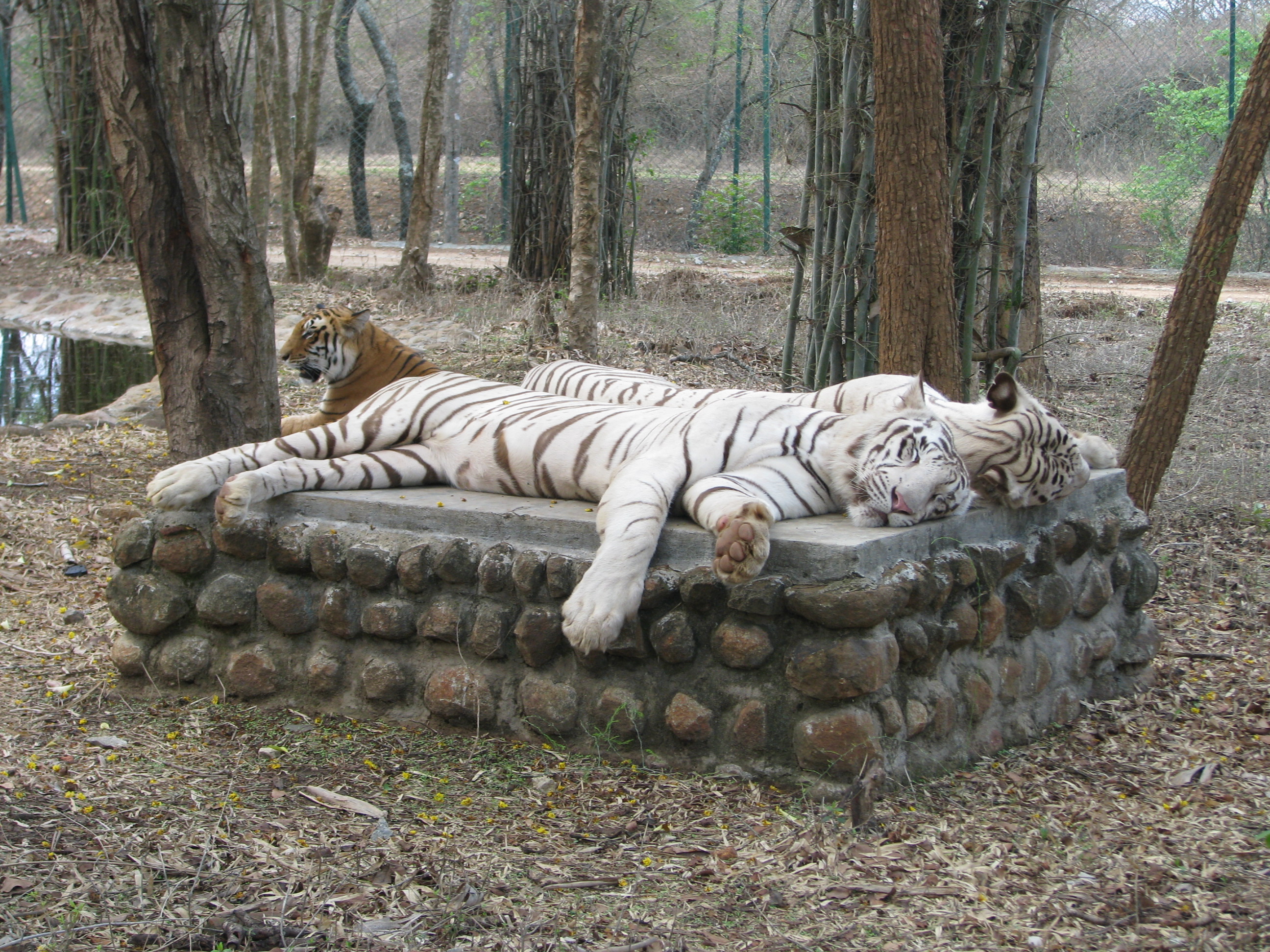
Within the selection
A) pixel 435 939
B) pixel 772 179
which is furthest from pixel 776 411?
pixel 772 179

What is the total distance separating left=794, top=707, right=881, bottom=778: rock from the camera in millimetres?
2807

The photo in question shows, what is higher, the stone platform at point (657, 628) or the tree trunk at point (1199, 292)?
the tree trunk at point (1199, 292)

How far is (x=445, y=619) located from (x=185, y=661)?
0.94 meters

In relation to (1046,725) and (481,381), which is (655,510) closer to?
(481,381)

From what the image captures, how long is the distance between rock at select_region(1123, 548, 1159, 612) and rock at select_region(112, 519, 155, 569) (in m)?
3.38

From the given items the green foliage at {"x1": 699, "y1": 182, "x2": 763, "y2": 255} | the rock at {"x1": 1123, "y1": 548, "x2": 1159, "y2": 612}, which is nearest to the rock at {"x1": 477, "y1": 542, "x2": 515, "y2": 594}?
the rock at {"x1": 1123, "y1": 548, "x2": 1159, "y2": 612}

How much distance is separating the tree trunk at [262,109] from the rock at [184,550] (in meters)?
7.66

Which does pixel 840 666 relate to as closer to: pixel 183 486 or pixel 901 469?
pixel 901 469

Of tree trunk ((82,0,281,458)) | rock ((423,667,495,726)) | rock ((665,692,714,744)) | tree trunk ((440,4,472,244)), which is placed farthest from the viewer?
tree trunk ((440,4,472,244))

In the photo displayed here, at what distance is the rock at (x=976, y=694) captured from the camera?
3.24 meters

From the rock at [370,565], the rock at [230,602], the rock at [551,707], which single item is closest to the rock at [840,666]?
the rock at [551,707]

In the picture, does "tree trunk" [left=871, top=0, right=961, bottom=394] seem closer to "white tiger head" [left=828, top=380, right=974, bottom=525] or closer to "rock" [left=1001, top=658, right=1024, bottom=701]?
"white tiger head" [left=828, top=380, right=974, bottom=525]

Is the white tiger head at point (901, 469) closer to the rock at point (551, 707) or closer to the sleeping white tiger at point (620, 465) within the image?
the sleeping white tiger at point (620, 465)

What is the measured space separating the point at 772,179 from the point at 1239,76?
6.18 m
